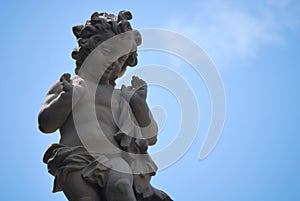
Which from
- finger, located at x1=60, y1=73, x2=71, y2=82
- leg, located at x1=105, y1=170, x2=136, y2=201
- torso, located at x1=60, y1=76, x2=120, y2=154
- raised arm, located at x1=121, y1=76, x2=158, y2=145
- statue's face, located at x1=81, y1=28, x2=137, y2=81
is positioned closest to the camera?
leg, located at x1=105, y1=170, x2=136, y2=201

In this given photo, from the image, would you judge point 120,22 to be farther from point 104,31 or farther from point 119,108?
point 119,108

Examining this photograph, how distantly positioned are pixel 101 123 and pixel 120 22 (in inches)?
51.4

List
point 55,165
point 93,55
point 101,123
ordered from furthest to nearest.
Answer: point 93,55
point 101,123
point 55,165

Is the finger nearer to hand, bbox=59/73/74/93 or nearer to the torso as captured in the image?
hand, bbox=59/73/74/93

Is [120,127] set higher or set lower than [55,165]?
higher

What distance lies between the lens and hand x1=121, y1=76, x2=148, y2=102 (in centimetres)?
613

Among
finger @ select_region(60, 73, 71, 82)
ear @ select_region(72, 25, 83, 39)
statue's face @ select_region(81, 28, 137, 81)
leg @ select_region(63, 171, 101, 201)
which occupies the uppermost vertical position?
ear @ select_region(72, 25, 83, 39)

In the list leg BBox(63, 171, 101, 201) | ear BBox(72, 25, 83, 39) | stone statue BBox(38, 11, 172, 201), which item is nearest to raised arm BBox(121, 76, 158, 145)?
stone statue BBox(38, 11, 172, 201)

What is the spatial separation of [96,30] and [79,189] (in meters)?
1.98

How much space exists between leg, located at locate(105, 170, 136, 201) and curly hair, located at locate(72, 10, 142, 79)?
1.66 metres

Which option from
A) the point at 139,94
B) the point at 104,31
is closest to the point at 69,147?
the point at 139,94

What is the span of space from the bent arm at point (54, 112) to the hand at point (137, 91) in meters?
0.77

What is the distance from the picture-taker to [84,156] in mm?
5438

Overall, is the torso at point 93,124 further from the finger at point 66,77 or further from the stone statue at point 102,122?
the finger at point 66,77
